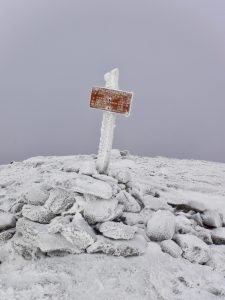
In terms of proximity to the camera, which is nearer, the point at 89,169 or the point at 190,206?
the point at 89,169

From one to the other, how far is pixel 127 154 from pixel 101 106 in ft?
28.8

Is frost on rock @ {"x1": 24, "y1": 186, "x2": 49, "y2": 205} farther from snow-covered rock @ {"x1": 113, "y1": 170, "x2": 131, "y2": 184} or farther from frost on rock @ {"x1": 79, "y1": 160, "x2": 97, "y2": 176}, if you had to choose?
snow-covered rock @ {"x1": 113, "y1": 170, "x2": 131, "y2": 184}

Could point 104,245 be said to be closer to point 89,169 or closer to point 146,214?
point 146,214

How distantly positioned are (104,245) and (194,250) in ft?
4.53

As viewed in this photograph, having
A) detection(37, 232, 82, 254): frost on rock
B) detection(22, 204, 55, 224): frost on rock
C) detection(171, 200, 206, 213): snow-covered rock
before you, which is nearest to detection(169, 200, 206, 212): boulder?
detection(171, 200, 206, 213): snow-covered rock

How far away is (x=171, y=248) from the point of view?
5.84 m

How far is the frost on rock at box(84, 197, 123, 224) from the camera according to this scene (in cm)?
598

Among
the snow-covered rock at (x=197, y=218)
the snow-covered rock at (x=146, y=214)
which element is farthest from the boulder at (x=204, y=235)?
the snow-covered rock at (x=146, y=214)

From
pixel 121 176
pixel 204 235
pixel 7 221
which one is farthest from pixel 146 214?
pixel 7 221

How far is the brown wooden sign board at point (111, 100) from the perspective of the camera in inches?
260

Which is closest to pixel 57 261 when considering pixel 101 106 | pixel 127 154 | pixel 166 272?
pixel 166 272

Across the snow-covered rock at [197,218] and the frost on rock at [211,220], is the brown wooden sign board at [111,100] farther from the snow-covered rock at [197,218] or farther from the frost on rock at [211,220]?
the frost on rock at [211,220]

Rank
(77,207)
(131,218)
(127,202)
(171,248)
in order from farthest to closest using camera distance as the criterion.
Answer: (127,202) → (131,218) → (77,207) → (171,248)

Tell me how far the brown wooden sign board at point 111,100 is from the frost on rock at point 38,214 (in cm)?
190
